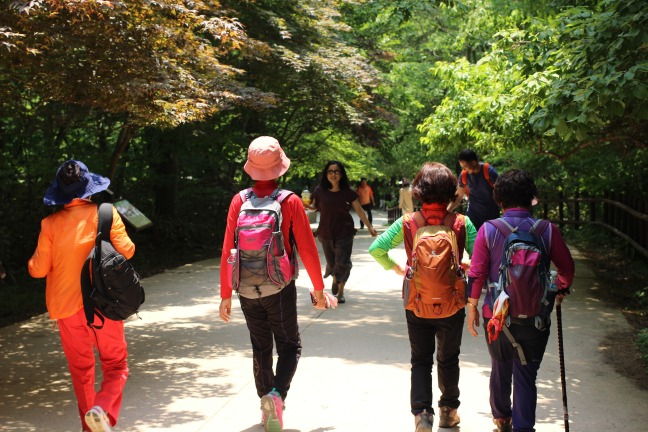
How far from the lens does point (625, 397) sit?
5945mm

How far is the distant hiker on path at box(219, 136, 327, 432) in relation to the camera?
4859 millimetres

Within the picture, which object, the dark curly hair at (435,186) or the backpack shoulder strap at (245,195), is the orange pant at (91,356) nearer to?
the backpack shoulder strap at (245,195)

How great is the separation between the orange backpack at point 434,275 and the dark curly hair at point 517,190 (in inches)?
14.5

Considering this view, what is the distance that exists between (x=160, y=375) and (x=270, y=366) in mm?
1975

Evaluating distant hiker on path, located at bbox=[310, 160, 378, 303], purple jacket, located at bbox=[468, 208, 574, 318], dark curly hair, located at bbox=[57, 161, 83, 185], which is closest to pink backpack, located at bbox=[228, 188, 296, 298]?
dark curly hair, located at bbox=[57, 161, 83, 185]

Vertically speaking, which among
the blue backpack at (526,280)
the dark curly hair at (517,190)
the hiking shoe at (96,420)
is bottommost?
the hiking shoe at (96,420)

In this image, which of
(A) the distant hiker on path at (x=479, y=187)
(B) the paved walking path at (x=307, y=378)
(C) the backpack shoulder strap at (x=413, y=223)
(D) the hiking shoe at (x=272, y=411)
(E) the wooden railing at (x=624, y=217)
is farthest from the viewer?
(E) the wooden railing at (x=624, y=217)

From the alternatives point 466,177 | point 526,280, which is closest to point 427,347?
point 526,280

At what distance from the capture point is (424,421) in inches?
189

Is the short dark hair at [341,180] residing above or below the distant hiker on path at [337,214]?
above

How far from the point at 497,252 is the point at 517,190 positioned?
0.38 metres

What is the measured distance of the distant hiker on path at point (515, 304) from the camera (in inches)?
178

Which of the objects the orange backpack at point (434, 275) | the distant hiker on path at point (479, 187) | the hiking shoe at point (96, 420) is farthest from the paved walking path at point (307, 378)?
the distant hiker on path at point (479, 187)

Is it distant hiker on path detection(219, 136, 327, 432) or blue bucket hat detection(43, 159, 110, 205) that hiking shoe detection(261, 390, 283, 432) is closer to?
distant hiker on path detection(219, 136, 327, 432)
